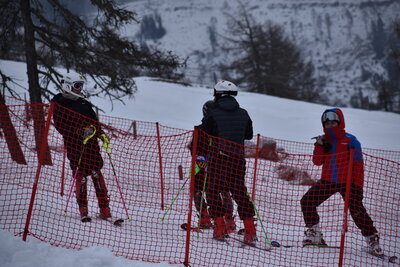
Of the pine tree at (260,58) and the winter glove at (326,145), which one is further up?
the pine tree at (260,58)

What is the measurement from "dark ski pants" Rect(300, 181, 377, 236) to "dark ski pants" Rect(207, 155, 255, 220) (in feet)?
2.59

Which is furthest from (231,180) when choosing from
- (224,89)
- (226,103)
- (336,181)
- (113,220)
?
(113,220)

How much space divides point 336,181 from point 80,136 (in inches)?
135

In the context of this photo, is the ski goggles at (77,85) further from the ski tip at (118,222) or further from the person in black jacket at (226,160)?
the ski tip at (118,222)

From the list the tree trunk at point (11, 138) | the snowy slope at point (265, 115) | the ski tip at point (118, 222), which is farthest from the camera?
the snowy slope at point (265, 115)

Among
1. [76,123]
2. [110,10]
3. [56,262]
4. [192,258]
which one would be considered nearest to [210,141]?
[192,258]

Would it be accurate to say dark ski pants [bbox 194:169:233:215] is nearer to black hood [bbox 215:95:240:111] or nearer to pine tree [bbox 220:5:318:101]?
black hood [bbox 215:95:240:111]

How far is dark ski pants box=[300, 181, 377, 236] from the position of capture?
473 centimetres

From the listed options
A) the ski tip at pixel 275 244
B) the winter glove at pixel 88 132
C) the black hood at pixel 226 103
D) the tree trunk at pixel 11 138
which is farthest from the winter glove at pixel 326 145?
the tree trunk at pixel 11 138

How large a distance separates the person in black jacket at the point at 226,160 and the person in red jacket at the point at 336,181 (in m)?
0.82

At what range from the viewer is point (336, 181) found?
15.5 ft

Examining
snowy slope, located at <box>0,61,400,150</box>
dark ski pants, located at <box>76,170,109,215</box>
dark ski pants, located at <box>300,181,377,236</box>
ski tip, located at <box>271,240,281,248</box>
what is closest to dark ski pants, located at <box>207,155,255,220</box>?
ski tip, located at <box>271,240,281,248</box>

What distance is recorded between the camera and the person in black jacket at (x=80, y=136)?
488 cm

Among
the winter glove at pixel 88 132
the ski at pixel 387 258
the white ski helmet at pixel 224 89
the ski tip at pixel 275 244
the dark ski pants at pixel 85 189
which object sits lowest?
the ski tip at pixel 275 244
